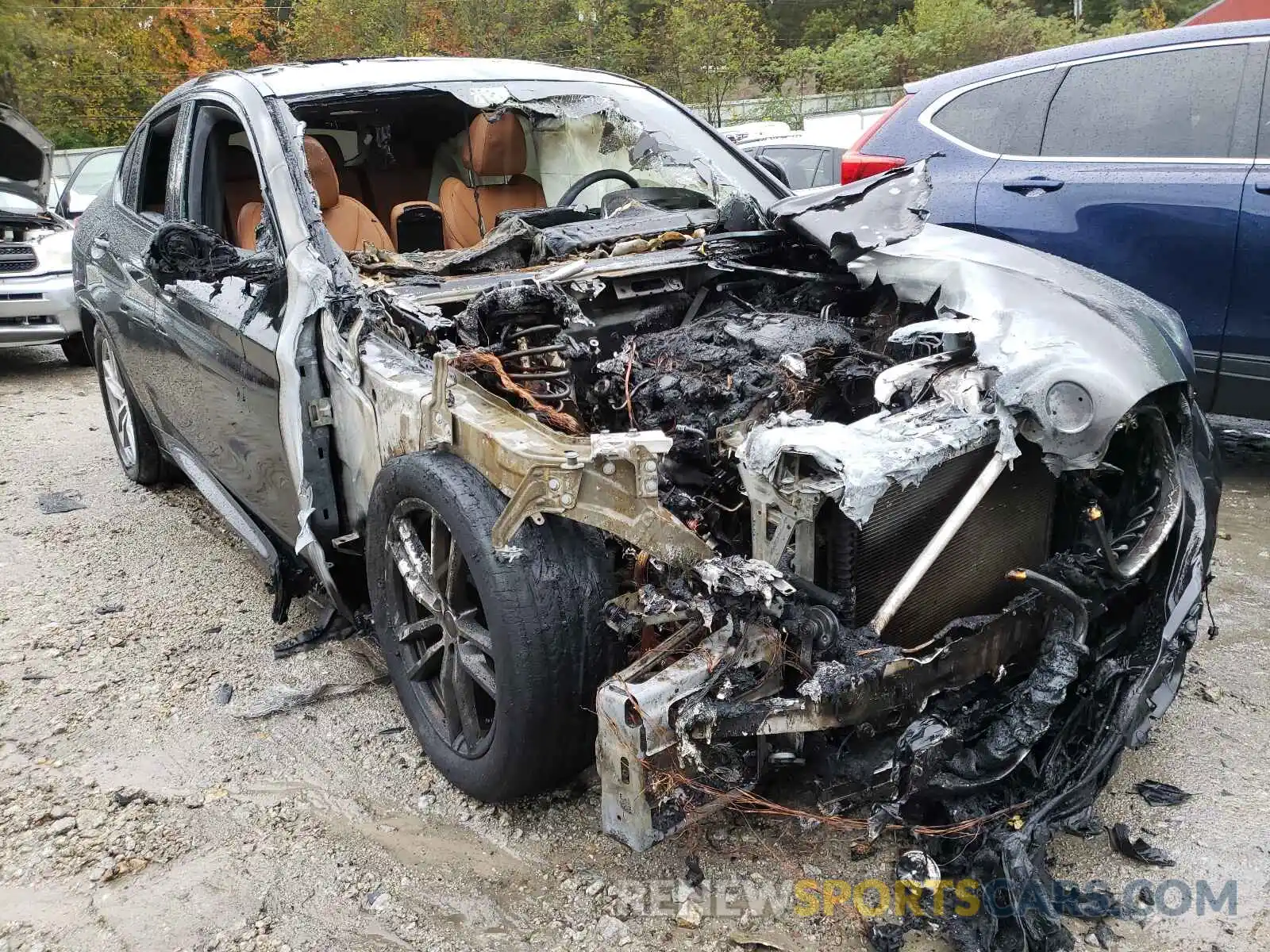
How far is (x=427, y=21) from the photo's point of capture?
20547 millimetres

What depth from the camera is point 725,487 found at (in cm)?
247

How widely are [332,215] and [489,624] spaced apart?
2.02 metres

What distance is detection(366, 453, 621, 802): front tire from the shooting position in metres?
2.25

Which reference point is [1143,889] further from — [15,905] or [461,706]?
[15,905]

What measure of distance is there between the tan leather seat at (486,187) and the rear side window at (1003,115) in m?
2.21

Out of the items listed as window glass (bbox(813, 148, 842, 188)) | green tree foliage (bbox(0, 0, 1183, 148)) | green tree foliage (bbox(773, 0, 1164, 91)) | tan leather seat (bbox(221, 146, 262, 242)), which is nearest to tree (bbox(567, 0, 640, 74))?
green tree foliage (bbox(0, 0, 1183, 148))

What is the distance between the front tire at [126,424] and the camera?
196 inches

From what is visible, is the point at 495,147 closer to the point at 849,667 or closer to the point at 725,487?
the point at 725,487

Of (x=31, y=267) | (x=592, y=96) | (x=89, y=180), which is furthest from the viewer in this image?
(x=89, y=180)

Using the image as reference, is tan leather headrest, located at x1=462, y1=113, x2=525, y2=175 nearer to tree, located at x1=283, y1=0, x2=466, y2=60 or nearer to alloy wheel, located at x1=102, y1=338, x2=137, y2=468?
alloy wheel, located at x1=102, y1=338, x2=137, y2=468

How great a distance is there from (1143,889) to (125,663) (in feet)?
10.6

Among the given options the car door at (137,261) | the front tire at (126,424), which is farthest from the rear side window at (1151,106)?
the front tire at (126,424)

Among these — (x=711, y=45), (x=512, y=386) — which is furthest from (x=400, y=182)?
(x=711, y=45)

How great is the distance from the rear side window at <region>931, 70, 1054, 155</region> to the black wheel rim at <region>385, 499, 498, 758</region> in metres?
3.65
